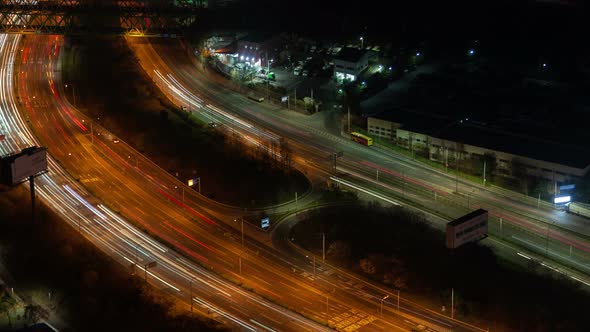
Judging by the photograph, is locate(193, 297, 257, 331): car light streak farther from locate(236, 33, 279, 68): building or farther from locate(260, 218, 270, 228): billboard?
locate(236, 33, 279, 68): building

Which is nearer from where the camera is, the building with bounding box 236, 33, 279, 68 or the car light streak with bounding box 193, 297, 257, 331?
the car light streak with bounding box 193, 297, 257, 331

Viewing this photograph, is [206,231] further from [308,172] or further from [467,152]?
[467,152]

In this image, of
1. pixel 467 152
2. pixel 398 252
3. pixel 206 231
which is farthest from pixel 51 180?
pixel 467 152

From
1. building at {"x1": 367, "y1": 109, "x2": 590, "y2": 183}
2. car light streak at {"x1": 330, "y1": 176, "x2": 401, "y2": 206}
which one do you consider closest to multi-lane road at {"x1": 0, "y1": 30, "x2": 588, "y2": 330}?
car light streak at {"x1": 330, "y1": 176, "x2": 401, "y2": 206}

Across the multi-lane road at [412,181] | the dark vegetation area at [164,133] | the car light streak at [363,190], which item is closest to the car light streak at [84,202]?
the dark vegetation area at [164,133]

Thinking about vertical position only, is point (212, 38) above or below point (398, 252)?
above

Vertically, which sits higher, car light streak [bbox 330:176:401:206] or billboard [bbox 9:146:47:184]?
billboard [bbox 9:146:47:184]

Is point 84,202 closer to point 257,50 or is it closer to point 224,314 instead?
point 224,314
